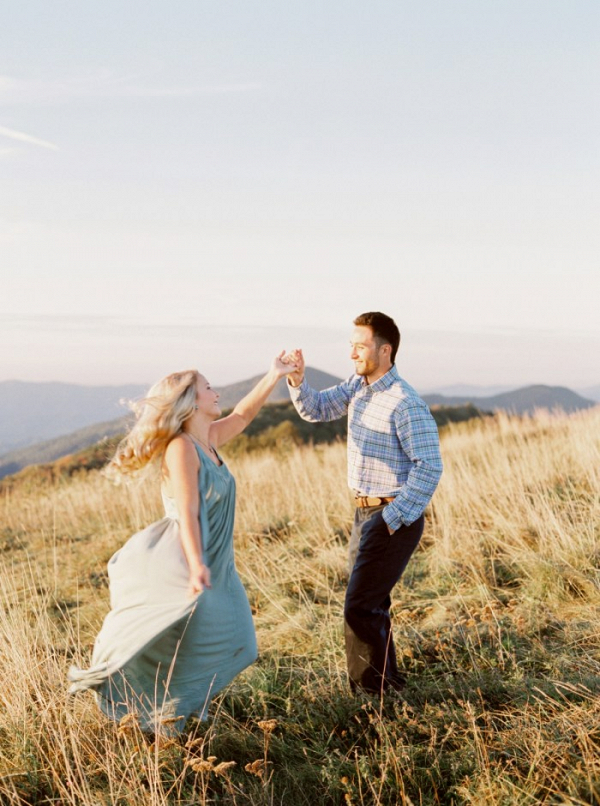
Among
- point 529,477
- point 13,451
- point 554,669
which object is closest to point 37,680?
point 554,669

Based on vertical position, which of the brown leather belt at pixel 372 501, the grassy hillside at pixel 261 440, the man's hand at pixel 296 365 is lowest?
the grassy hillside at pixel 261 440

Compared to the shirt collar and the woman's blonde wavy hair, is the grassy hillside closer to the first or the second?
the shirt collar

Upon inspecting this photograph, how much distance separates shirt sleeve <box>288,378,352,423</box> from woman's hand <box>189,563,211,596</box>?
1300mm

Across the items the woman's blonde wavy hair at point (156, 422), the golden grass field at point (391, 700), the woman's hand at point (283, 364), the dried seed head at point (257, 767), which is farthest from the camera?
the woman's hand at point (283, 364)

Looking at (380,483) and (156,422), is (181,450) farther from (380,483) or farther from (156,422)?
(380,483)

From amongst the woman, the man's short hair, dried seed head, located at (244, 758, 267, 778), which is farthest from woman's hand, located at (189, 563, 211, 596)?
the man's short hair

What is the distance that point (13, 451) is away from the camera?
4362 centimetres

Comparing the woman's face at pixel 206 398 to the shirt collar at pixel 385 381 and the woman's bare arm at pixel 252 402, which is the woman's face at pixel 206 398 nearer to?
the woman's bare arm at pixel 252 402

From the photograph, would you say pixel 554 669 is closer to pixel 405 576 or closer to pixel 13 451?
pixel 405 576

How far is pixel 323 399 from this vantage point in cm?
438

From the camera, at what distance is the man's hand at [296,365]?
4336 millimetres

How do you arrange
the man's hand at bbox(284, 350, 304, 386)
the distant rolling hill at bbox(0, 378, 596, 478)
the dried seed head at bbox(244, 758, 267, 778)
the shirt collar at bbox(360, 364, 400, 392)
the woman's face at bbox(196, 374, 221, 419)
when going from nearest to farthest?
the dried seed head at bbox(244, 758, 267, 778) < the woman's face at bbox(196, 374, 221, 419) < the shirt collar at bbox(360, 364, 400, 392) < the man's hand at bbox(284, 350, 304, 386) < the distant rolling hill at bbox(0, 378, 596, 478)

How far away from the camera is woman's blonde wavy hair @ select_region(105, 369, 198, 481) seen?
3.45 m

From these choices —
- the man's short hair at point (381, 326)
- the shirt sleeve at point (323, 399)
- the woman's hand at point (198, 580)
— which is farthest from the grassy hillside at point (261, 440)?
the woman's hand at point (198, 580)
